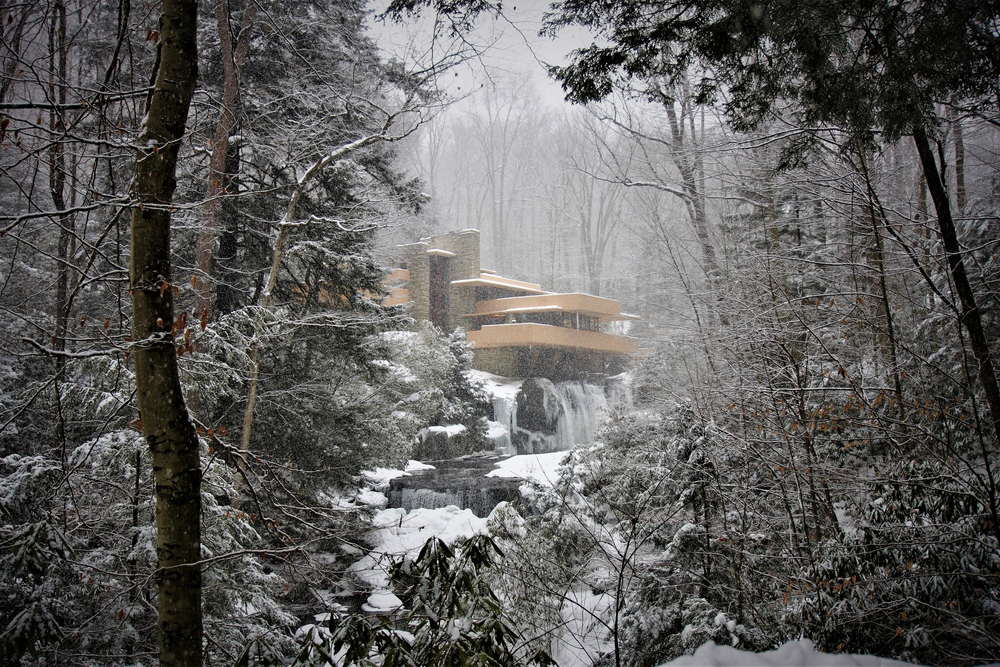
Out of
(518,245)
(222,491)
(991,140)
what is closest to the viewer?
(222,491)

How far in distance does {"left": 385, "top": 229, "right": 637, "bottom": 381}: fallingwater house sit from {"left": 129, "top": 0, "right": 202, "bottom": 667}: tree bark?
15.7 m

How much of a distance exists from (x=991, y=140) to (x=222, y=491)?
26.1ft

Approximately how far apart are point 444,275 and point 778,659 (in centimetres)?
1799

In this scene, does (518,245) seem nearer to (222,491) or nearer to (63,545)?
(222,491)

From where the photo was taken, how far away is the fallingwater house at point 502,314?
18.5 meters

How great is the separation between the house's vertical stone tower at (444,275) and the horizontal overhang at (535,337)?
113cm

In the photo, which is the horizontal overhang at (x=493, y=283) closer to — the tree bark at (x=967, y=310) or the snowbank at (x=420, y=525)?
the snowbank at (x=420, y=525)

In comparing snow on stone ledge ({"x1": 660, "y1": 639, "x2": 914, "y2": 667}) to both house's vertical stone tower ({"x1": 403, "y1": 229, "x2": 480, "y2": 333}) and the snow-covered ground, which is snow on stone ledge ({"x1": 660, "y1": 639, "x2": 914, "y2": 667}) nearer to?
the snow-covered ground

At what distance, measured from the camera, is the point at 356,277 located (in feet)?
24.8

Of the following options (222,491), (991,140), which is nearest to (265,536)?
(222,491)

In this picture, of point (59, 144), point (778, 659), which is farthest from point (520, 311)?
point (778, 659)

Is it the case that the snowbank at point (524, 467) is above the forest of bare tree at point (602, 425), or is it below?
below

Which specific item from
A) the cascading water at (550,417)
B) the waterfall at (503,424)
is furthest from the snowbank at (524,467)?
the cascading water at (550,417)

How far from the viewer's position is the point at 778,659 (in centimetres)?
190
